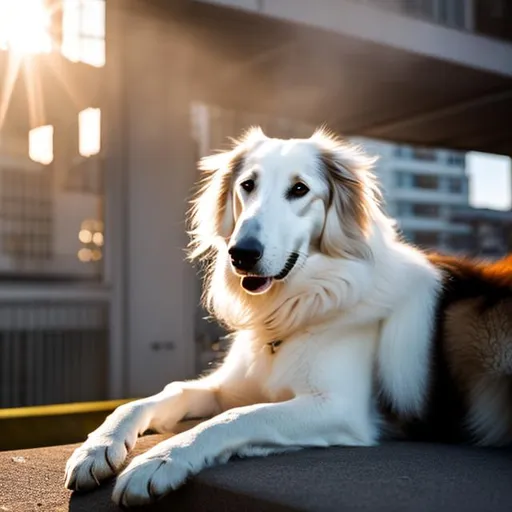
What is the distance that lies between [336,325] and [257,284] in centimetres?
29

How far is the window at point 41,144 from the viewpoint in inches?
277

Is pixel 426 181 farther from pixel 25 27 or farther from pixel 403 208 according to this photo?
pixel 25 27

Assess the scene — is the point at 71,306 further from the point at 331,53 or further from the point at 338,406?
the point at 338,406

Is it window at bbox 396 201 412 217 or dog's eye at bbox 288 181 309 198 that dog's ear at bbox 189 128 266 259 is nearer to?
dog's eye at bbox 288 181 309 198

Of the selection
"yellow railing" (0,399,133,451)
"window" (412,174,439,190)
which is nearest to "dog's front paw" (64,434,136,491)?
"yellow railing" (0,399,133,451)

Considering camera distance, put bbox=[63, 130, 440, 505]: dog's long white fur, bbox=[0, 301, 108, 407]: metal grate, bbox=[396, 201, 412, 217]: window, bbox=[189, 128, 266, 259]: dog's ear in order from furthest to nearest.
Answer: bbox=[396, 201, 412, 217]: window < bbox=[0, 301, 108, 407]: metal grate < bbox=[189, 128, 266, 259]: dog's ear < bbox=[63, 130, 440, 505]: dog's long white fur

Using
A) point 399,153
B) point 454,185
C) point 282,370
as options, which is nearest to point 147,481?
point 282,370

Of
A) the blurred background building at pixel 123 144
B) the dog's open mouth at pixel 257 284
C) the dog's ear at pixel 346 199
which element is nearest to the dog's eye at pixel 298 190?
the dog's ear at pixel 346 199

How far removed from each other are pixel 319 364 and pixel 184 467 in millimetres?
614

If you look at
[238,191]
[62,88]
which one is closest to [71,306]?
[62,88]

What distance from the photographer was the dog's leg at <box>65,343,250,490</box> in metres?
1.99

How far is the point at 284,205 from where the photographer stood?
2467mm

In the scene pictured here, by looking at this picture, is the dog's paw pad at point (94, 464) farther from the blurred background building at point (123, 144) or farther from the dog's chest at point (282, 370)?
the blurred background building at point (123, 144)

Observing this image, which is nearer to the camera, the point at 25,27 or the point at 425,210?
the point at 25,27
